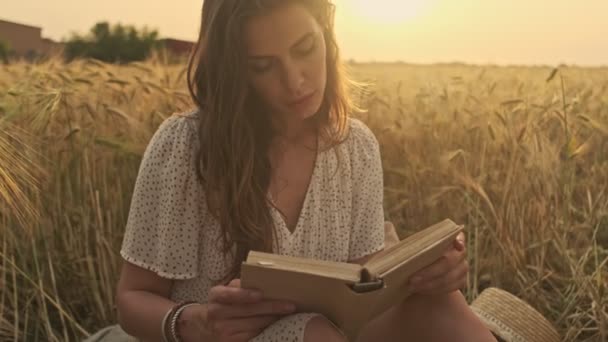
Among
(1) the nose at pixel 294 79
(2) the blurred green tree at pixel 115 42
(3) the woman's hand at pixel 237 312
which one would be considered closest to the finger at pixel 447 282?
(3) the woman's hand at pixel 237 312

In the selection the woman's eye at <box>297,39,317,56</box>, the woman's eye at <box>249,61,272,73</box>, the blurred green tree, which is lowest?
the blurred green tree

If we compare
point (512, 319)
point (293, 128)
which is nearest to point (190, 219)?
point (293, 128)

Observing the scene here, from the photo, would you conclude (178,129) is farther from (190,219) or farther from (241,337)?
(241,337)

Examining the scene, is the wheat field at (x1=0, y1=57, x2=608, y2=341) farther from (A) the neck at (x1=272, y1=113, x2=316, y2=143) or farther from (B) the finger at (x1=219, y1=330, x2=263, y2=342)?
(B) the finger at (x1=219, y1=330, x2=263, y2=342)

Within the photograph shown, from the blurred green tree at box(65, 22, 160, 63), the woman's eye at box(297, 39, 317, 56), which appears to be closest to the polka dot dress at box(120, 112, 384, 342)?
the woman's eye at box(297, 39, 317, 56)

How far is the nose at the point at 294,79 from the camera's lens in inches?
48.0

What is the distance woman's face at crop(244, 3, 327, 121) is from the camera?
1221 mm

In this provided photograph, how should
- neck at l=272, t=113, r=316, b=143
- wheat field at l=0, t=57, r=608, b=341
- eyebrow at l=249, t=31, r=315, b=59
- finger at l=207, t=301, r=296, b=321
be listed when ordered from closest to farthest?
finger at l=207, t=301, r=296, b=321
eyebrow at l=249, t=31, r=315, b=59
neck at l=272, t=113, r=316, b=143
wheat field at l=0, t=57, r=608, b=341

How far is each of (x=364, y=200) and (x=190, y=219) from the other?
0.38 metres

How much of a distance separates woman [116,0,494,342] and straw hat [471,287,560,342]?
0.59m

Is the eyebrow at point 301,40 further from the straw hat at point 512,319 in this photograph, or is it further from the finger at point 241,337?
the straw hat at point 512,319

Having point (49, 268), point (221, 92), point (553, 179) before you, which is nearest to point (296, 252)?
point (221, 92)

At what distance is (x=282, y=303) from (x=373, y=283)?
168 millimetres

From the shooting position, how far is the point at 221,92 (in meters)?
1.29
